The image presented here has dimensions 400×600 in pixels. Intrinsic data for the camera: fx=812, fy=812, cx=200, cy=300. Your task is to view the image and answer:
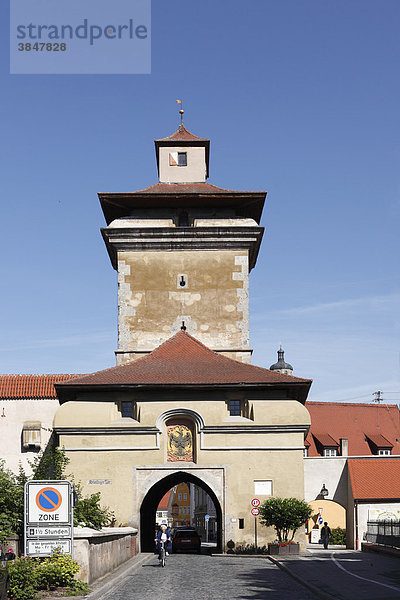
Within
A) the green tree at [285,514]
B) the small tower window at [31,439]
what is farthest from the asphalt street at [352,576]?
the small tower window at [31,439]

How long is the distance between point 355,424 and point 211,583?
45824 mm

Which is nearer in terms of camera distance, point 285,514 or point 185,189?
point 285,514

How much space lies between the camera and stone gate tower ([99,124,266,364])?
39906mm

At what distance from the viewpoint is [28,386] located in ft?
144

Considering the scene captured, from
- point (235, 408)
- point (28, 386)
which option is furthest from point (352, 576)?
point (28, 386)

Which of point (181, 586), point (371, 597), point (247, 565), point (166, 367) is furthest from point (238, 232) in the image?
point (371, 597)

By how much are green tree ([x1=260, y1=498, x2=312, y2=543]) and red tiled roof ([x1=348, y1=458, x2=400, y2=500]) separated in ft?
63.1

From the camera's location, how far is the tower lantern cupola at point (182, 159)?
147ft

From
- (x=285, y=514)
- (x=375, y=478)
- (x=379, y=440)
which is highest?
(x=379, y=440)

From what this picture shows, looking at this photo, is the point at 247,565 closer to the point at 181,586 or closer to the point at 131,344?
the point at 181,586

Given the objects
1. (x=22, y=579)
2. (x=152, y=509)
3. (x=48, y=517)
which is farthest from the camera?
(x=152, y=509)

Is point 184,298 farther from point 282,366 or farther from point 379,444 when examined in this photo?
point 282,366

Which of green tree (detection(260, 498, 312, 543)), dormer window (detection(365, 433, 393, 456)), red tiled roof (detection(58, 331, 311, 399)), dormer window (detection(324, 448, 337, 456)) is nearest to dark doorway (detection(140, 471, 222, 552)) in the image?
green tree (detection(260, 498, 312, 543))

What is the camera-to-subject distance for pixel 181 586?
19.0m
